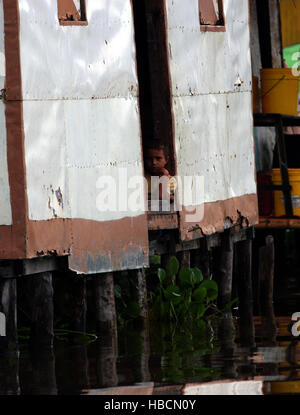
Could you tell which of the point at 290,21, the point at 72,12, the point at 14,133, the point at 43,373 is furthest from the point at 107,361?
the point at 290,21

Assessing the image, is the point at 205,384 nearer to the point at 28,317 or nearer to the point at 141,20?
the point at 28,317

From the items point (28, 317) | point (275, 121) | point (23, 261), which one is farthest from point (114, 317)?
point (275, 121)

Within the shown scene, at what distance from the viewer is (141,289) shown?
446 inches

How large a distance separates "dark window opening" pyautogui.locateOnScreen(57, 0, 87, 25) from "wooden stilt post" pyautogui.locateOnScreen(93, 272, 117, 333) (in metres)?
2.08

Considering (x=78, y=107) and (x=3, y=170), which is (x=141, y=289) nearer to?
(x=78, y=107)

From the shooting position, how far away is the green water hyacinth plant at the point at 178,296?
11672 mm

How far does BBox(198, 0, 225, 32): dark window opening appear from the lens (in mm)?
11891

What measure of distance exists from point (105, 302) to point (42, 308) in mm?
787

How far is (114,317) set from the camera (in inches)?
428

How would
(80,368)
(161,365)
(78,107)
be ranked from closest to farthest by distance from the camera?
(80,368)
(161,365)
(78,107)

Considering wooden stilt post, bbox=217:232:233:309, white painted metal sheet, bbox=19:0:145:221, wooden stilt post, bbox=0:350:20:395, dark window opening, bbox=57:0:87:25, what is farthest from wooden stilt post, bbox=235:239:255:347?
dark window opening, bbox=57:0:87:25

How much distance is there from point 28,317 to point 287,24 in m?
8.36
